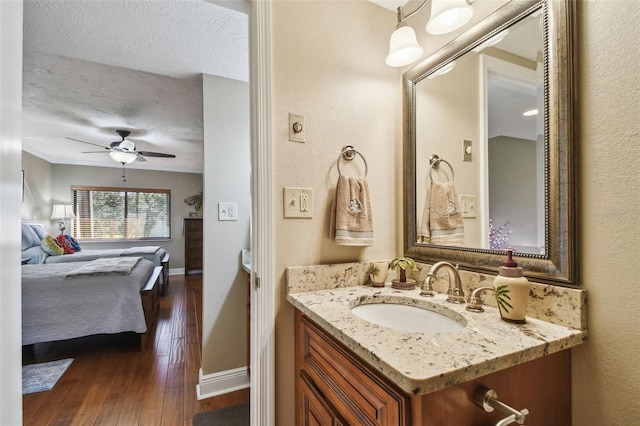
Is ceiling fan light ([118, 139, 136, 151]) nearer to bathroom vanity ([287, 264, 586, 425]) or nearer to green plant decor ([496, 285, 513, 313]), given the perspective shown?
bathroom vanity ([287, 264, 586, 425])

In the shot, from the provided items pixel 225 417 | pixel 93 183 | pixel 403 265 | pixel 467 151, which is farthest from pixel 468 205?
pixel 93 183

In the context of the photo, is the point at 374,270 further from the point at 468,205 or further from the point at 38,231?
the point at 38,231

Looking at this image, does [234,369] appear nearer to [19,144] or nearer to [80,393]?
[80,393]

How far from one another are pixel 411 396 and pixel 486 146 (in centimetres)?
92

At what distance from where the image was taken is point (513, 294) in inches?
30.6

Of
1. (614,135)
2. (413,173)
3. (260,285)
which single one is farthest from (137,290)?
(614,135)

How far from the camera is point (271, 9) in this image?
1.14 metres

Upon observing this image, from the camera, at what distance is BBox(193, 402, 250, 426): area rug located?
1.68m

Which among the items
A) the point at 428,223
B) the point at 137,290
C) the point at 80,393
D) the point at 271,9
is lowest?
the point at 80,393

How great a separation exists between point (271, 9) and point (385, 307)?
126 centimetres

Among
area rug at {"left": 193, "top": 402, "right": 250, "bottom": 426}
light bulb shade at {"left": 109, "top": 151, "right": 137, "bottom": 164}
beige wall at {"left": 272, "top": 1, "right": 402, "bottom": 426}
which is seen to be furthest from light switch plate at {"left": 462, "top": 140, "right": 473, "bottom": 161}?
light bulb shade at {"left": 109, "top": 151, "right": 137, "bottom": 164}

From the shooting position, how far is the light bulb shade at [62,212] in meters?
5.04

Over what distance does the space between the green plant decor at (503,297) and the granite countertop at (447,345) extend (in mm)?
44

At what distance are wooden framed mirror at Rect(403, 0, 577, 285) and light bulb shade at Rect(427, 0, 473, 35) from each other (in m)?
0.07
